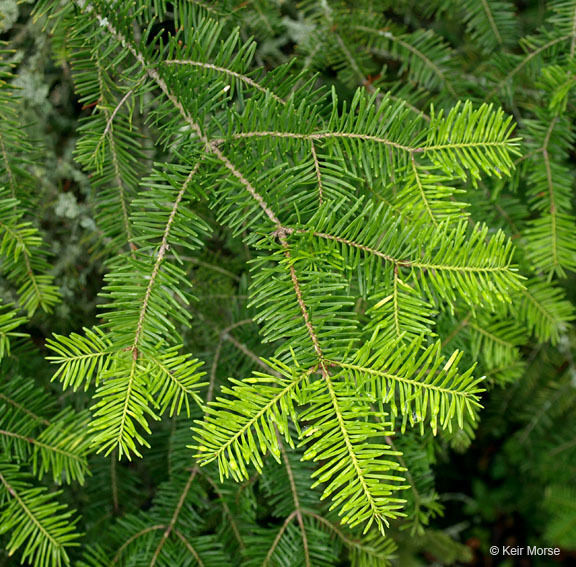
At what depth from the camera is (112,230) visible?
0.73 m

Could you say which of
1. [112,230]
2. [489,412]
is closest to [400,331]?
[112,230]

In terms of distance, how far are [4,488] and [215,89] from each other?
60cm

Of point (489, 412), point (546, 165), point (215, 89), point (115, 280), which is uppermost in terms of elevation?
point (215, 89)

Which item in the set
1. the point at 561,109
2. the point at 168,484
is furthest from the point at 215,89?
the point at 168,484

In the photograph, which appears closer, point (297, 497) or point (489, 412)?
point (297, 497)

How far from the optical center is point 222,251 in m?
1.06

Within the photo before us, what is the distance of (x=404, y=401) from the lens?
490 mm

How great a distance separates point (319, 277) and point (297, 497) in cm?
44

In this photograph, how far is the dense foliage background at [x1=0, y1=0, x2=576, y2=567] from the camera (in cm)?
72

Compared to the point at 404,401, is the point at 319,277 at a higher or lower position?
higher

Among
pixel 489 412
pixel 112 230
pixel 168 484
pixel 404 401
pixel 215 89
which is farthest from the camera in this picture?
pixel 489 412

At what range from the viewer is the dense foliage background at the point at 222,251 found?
2.37 ft

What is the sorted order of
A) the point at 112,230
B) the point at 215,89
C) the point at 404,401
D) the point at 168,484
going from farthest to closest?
the point at 168,484 → the point at 112,230 → the point at 215,89 → the point at 404,401

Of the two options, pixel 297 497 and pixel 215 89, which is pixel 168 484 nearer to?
pixel 297 497
